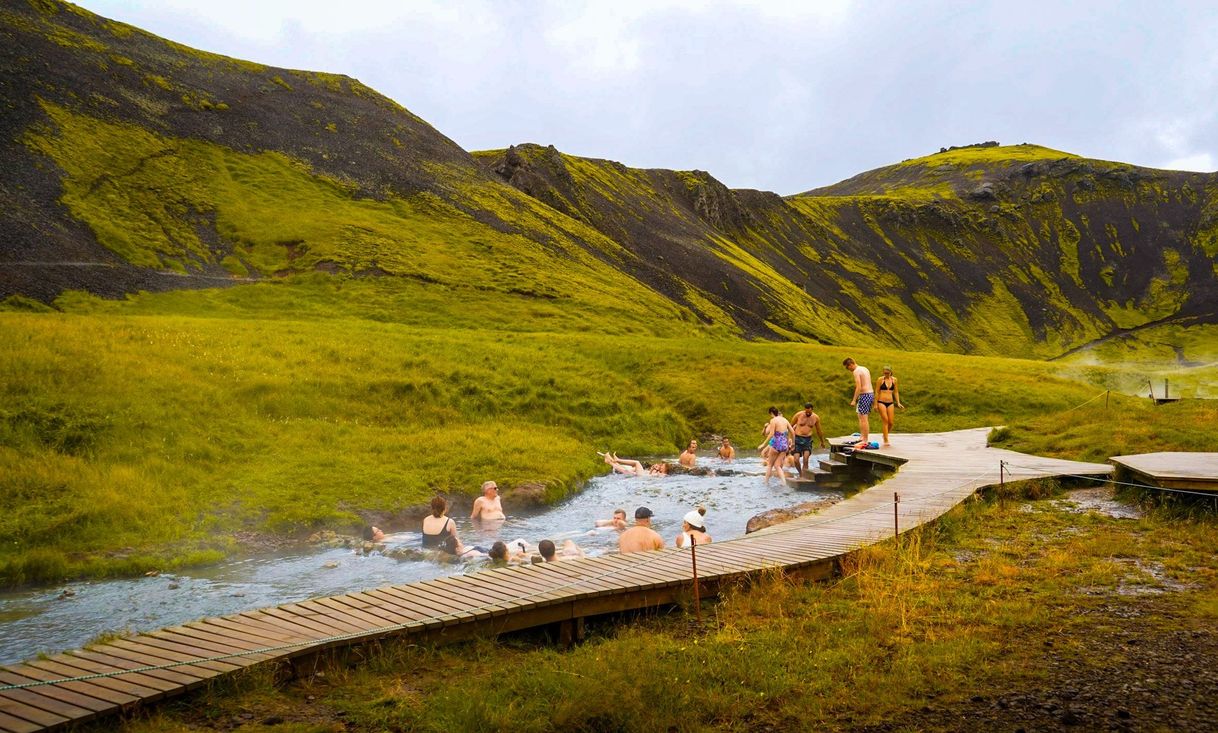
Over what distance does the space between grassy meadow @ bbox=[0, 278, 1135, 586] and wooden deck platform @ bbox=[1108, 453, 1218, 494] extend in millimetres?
15091

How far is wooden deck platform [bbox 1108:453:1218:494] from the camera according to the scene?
15.4 metres

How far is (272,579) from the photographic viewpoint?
15312 mm

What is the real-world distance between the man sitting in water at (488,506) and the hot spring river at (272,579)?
1.16 feet

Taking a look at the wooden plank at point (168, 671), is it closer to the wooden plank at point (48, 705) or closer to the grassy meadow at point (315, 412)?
the wooden plank at point (48, 705)

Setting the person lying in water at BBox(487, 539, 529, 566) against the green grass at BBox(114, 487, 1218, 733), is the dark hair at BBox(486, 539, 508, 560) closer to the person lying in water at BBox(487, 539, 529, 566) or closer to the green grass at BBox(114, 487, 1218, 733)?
the person lying in water at BBox(487, 539, 529, 566)

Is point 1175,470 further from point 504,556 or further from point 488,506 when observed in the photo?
point 488,506

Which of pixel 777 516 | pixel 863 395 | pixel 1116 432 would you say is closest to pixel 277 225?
pixel 863 395

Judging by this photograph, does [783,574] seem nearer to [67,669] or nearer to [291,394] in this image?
[67,669]

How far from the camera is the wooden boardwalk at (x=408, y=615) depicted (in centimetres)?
763

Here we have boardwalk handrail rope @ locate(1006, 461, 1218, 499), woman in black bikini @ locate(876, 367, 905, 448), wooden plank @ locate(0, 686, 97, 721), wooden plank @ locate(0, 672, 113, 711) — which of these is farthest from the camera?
woman in black bikini @ locate(876, 367, 905, 448)

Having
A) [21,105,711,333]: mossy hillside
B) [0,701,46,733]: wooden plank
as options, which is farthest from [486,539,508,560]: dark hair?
[21,105,711,333]: mossy hillside

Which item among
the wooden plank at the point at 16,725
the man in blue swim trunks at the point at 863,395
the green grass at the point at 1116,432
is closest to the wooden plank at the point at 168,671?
the wooden plank at the point at 16,725

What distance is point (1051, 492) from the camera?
19.0 m

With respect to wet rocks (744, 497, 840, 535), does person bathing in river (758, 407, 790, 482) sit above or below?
above
